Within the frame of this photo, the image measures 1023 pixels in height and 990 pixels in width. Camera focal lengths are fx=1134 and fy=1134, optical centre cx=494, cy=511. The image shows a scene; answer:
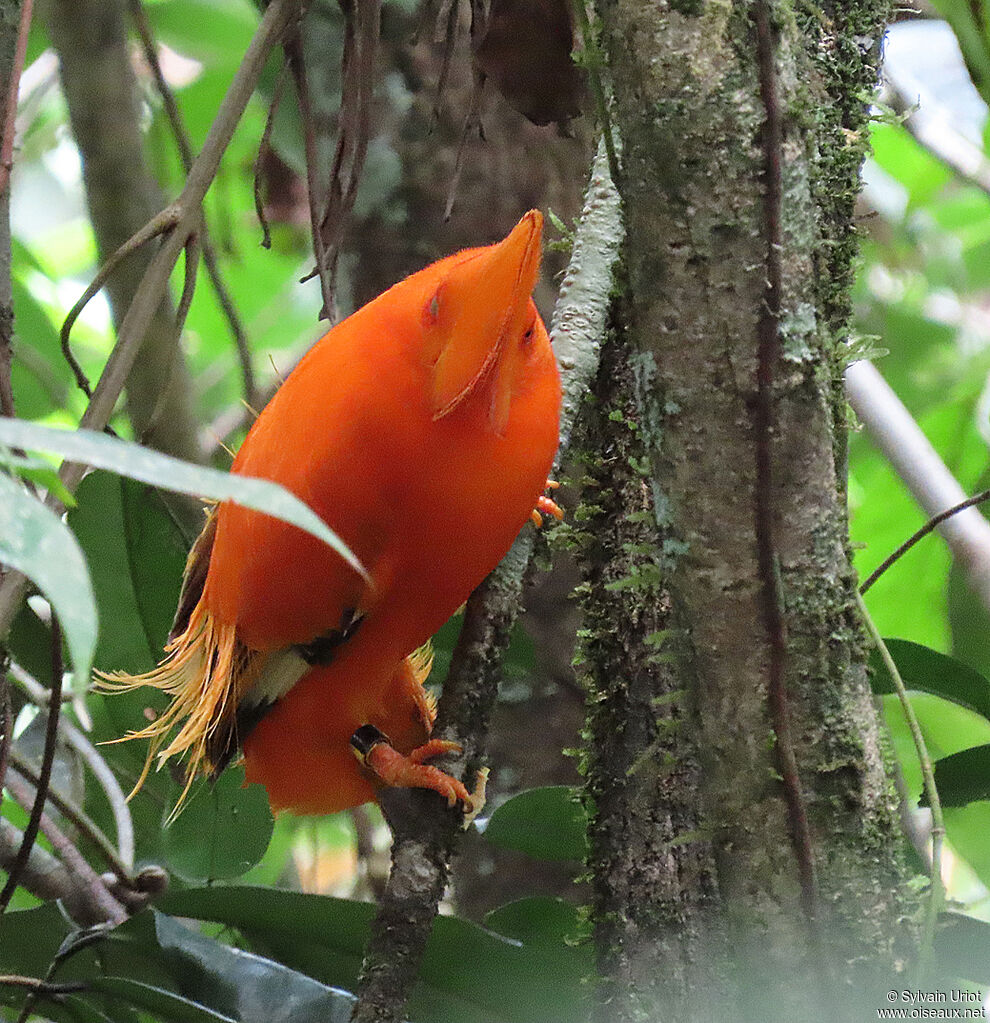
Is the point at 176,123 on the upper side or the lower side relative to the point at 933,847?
upper

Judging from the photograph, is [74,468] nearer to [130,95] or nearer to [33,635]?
[33,635]

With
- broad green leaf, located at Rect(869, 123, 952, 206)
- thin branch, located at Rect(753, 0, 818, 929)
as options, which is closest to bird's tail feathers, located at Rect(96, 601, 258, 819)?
thin branch, located at Rect(753, 0, 818, 929)

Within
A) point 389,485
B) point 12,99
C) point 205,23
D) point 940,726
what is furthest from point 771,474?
point 205,23

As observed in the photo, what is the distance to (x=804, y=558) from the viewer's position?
30.4 inches

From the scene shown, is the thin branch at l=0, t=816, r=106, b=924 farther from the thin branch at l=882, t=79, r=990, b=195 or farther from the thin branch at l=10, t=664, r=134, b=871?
the thin branch at l=882, t=79, r=990, b=195

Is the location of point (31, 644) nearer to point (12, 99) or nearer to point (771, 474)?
point (12, 99)

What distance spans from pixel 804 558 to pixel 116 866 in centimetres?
98

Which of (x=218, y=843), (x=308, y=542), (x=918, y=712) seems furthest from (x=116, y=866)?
(x=918, y=712)

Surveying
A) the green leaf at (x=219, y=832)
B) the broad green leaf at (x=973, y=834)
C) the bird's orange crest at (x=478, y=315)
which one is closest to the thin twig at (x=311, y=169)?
the bird's orange crest at (x=478, y=315)

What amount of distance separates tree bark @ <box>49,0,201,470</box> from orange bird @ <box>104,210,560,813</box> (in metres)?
0.88

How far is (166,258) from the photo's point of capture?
1082mm

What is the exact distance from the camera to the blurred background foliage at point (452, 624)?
1.20 meters

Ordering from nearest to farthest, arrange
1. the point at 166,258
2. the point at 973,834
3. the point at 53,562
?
the point at 53,562
the point at 166,258
the point at 973,834

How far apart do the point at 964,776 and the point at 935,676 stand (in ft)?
0.37
